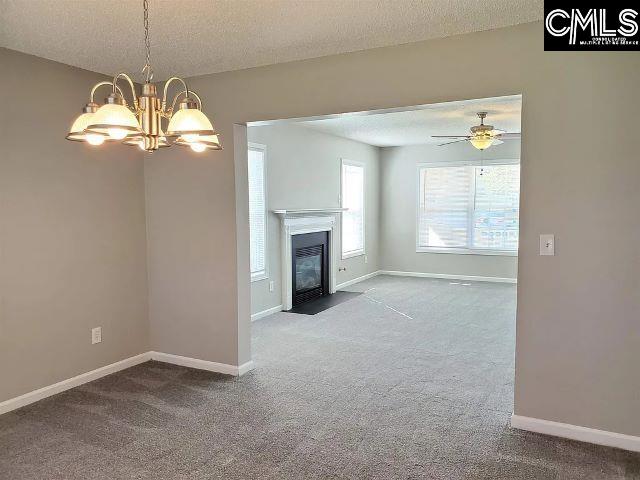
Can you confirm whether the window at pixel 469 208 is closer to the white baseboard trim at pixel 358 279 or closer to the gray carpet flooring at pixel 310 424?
the white baseboard trim at pixel 358 279

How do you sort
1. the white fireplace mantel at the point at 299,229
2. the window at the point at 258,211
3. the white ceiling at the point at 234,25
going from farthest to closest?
the white fireplace mantel at the point at 299,229 → the window at the point at 258,211 → the white ceiling at the point at 234,25

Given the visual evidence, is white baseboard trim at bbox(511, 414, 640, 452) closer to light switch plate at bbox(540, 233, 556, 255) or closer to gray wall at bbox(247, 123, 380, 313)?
light switch plate at bbox(540, 233, 556, 255)

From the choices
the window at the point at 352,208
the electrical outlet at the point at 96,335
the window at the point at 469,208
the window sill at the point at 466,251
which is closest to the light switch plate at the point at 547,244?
the electrical outlet at the point at 96,335

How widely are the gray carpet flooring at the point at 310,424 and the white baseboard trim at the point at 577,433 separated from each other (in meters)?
0.06

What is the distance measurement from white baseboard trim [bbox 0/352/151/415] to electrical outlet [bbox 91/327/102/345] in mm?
231

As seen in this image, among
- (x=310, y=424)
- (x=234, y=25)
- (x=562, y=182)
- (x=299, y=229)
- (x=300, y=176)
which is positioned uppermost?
(x=234, y=25)

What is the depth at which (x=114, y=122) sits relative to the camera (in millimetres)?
1755

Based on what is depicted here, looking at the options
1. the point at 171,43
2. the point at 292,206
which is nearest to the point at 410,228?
the point at 292,206

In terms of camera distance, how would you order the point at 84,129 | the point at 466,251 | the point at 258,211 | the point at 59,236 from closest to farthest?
the point at 84,129, the point at 59,236, the point at 258,211, the point at 466,251

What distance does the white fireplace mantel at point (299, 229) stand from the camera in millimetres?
6535

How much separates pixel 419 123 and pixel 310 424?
4635mm

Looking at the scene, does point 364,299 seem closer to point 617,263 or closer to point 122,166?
point 122,166

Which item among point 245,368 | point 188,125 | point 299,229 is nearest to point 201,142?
point 188,125

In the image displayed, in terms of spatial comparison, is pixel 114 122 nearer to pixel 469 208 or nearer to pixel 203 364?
pixel 203 364
